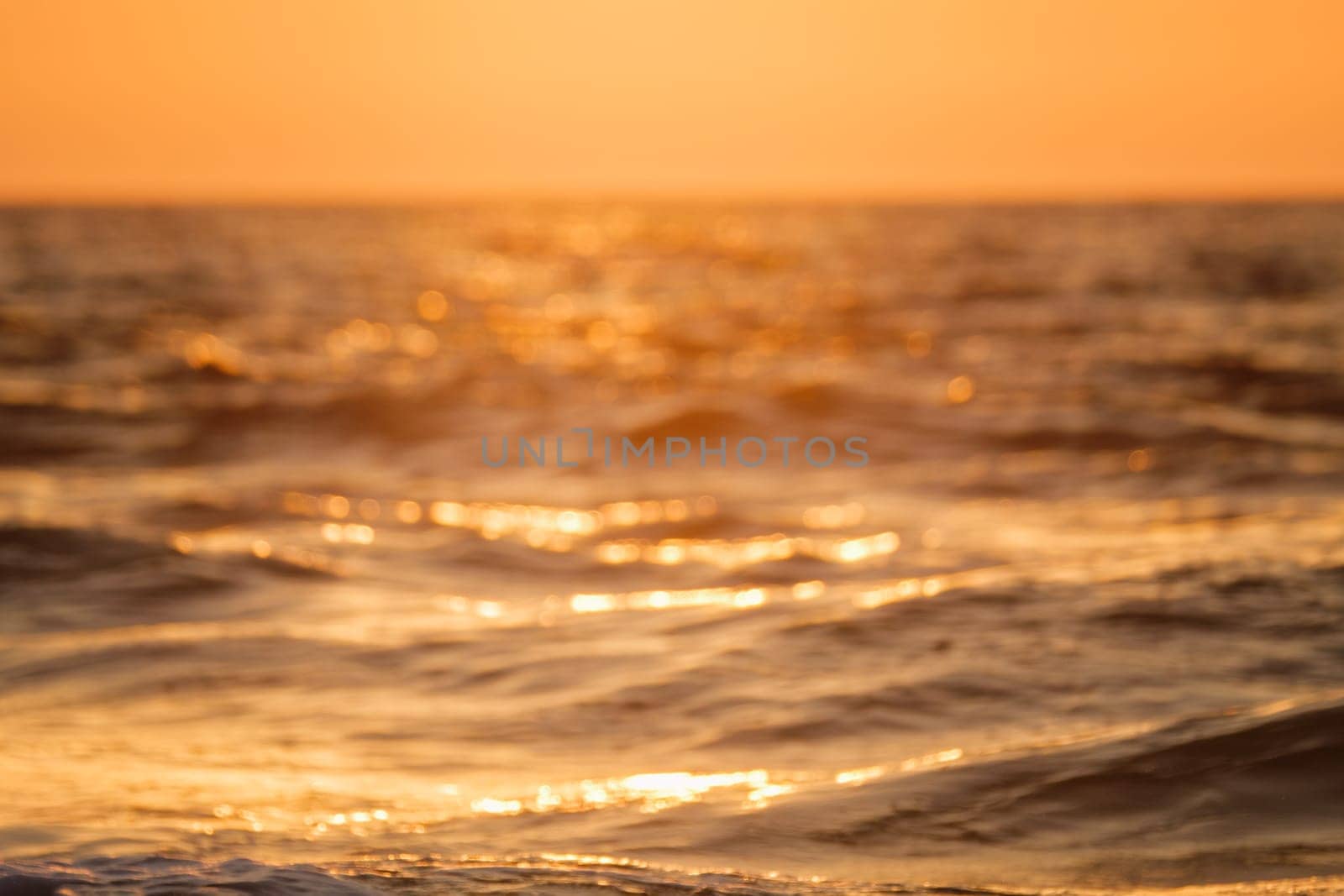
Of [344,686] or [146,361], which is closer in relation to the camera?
[344,686]

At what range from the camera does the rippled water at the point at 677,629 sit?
4.07m

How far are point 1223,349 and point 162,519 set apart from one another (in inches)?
565

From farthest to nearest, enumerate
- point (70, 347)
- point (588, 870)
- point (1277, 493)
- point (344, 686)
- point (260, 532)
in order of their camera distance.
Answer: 1. point (70, 347)
2. point (1277, 493)
3. point (260, 532)
4. point (344, 686)
5. point (588, 870)

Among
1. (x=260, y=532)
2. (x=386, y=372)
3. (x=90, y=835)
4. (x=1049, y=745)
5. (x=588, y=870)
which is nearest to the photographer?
(x=588, y=870)

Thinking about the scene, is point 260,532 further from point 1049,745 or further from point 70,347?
point 70,347

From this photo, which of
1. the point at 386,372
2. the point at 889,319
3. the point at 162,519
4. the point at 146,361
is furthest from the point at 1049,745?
the point at 889,319

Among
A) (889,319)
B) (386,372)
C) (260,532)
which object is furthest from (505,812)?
(889,319)

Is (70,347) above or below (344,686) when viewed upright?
above

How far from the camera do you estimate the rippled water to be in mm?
4074

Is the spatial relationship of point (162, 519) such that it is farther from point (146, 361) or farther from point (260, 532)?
point (146, 361)

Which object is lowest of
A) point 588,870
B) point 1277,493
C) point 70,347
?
point 588,870

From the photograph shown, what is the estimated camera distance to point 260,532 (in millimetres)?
9406

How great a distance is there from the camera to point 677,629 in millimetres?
6816

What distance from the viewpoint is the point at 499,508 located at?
35.0 ft
